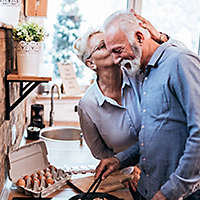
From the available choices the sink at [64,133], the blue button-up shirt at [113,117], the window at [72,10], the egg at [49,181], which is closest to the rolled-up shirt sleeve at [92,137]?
the blue button-up shirt at [113,117]

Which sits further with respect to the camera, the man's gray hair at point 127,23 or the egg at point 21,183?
the egg at point 21,183

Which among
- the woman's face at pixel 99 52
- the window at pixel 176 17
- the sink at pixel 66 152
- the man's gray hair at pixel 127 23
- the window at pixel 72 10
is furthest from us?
the window at pixel 176 17

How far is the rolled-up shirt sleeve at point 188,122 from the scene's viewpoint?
123 cm

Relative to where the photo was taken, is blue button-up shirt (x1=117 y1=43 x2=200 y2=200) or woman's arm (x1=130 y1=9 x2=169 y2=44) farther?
→ woman's arm (x1=130 y1=9 x2=169 y2=44)

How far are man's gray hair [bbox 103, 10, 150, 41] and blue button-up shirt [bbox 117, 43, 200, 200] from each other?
0.14 m

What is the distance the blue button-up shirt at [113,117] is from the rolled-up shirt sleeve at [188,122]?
0.47 meters

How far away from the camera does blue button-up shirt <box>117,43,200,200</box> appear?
1242 millimetres

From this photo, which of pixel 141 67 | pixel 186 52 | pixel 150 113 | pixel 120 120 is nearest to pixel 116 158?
pixel 120 120

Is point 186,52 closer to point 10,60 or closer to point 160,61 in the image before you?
point 160,61

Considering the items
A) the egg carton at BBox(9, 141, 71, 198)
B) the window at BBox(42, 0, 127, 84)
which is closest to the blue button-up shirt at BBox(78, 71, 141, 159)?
the egg carton at BBox(9, 141, 71, 198)

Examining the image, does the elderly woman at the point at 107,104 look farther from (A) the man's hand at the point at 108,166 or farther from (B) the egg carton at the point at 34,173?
(B) the egg carton at the point at 34,173

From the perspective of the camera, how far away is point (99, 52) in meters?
1.66

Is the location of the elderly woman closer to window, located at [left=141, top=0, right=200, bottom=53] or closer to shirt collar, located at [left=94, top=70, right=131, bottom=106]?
shirt collar, located at [left=94, top=70, right=131, bottom=106]

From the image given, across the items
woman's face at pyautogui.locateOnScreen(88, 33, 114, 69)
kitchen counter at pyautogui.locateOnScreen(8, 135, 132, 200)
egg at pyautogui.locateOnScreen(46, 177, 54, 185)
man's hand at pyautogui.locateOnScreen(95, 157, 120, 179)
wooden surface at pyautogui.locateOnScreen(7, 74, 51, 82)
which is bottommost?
kitchen counter at pyautogui.locateOnScreen(8, 135, 132, 200)
